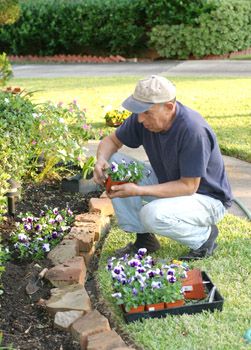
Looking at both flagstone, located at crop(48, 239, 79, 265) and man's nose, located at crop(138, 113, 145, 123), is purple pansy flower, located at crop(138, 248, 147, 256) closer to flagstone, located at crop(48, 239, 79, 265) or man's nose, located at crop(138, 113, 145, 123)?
flagstone, located at crop(48, 239, 79, 265)

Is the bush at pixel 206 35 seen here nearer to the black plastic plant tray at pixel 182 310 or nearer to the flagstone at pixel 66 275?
the flagstone at pixel 66 275

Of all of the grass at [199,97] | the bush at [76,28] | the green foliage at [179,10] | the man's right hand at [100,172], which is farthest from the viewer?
the bush at [76,28]

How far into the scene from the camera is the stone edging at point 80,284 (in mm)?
3551

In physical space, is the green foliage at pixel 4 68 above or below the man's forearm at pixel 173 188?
above

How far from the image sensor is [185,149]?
14.1 ft

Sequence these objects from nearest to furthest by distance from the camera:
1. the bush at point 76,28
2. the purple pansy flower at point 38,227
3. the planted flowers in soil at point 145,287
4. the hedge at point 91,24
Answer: the planted flowers in soil at point 145,287, the purple pansy flower at point 38,227, the hedge at point 91,24, the bush at point 76,28

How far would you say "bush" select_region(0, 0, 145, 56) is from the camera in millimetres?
18219

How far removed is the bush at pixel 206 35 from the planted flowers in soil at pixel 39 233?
12.9 m

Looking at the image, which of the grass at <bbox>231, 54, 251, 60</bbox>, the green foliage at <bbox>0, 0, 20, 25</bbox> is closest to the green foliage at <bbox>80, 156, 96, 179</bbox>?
the green foliage at <bbox>0, 0, 20, 25</bbox>

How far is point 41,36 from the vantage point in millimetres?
19234

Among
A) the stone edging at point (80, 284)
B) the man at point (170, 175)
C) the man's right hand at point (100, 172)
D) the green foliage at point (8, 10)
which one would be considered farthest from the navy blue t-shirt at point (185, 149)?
the green foliage at point (8, 10)

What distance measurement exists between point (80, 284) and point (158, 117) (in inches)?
40.4

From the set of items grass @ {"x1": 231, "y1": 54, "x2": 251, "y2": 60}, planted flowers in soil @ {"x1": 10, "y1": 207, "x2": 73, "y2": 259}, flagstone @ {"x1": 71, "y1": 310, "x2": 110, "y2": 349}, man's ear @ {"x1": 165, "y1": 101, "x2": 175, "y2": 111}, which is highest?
man's ear @ {"x1": 165, "y1": 101, "x2": 175, "y2": 111}

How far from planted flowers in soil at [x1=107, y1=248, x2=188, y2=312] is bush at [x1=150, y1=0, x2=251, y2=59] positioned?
14.0 m
